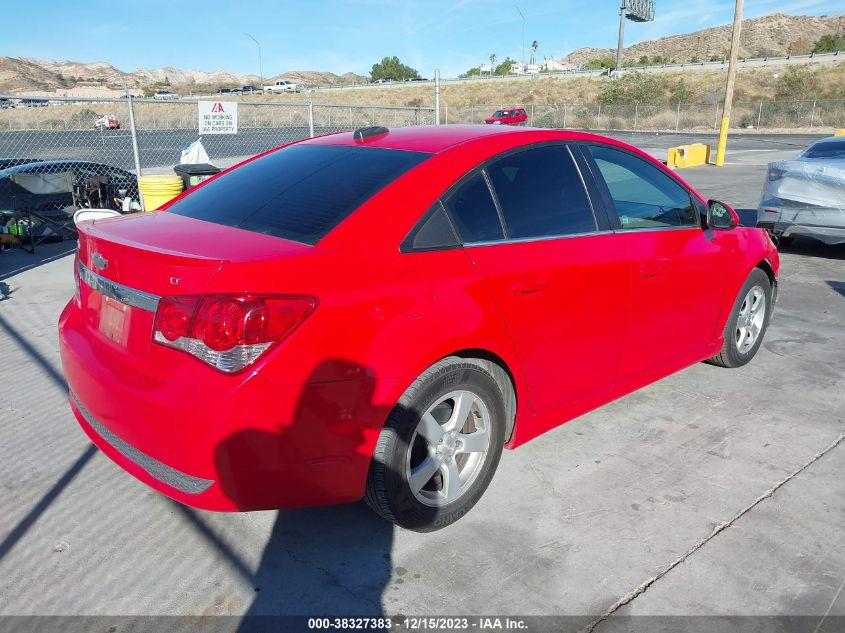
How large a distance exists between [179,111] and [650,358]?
1939 inches

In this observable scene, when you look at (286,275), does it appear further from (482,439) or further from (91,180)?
(91,180)

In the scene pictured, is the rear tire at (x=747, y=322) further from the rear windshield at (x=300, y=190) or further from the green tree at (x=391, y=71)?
the green tree at (x=391, y=71)

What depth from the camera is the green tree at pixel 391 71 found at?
357ft

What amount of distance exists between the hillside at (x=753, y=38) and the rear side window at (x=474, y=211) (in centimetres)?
12934

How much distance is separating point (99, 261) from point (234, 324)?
34.3 inches

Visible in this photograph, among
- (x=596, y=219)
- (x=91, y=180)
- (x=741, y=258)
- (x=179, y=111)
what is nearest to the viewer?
(x=596, y=219)

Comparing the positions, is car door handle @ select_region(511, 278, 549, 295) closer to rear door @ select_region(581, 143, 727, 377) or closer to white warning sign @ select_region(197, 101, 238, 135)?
rear door @ select_region(581, 143, 727, 377)

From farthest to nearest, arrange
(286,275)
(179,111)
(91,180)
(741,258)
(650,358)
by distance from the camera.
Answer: (179,111) → (91,180) → (741,258) → (650,358) → (286,275)

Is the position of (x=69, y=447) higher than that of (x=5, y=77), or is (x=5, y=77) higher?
(x=5, y=77)

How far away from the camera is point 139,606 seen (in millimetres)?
2514

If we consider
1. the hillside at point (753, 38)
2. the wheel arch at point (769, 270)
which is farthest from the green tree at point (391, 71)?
the wheel arch at point (769, 270)

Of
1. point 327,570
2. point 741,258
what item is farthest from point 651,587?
point 741,258

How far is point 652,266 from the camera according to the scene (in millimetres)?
3660

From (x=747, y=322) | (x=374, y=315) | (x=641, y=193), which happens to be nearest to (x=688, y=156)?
(x=747, y=322)
